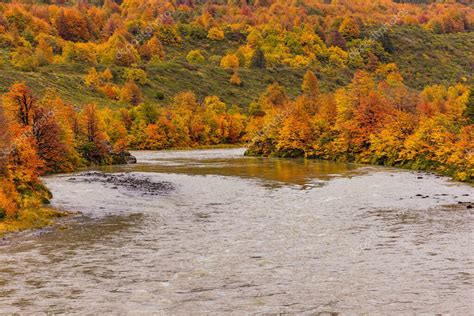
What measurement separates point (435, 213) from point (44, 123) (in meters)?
50.9

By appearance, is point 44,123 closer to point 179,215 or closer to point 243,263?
point 179,215

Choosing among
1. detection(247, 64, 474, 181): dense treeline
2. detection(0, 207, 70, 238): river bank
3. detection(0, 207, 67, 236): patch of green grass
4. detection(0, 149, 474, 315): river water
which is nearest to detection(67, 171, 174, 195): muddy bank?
detection(0, 149, 474, 315): river water

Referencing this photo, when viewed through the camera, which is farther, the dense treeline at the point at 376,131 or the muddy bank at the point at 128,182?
the dense treeline at the point at 376,131

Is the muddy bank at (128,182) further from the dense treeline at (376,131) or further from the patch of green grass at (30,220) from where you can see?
the dense treeline at (376,131)

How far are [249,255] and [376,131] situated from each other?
69.7m

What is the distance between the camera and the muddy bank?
5897 cm

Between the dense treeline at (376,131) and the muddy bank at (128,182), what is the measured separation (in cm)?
3338

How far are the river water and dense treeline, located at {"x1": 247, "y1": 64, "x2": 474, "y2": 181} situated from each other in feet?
65.1

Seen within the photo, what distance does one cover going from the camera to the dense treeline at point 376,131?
75475 mm

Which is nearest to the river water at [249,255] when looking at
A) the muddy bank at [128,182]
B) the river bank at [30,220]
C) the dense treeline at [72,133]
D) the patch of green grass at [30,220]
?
the river bank at [30,220]

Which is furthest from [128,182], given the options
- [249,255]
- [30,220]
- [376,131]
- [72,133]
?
[376,131]

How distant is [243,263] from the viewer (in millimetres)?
30031

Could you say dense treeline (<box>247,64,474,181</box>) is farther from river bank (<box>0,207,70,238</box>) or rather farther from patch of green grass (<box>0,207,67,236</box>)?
patch of green grass (<box>0,207,67,236</box>)

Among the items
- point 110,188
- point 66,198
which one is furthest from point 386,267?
point 110,188
